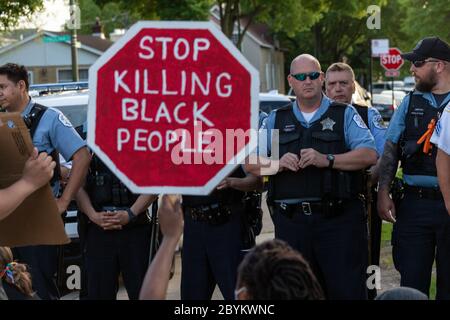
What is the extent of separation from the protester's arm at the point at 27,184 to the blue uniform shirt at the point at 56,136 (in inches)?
50.6

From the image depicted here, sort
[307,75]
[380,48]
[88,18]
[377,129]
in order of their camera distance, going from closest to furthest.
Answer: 1. [307,75]
2. [377,129]
3. [380,48]
4. [88,18]

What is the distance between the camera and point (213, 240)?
592 cm

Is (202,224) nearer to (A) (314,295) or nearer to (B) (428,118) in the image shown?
(B) (428,118)

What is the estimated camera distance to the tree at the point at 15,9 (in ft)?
60.0

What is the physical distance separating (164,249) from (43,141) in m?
2.48

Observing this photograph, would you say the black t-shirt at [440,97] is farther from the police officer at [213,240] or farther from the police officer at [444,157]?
the police officer at [213,240]

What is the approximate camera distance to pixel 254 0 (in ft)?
131

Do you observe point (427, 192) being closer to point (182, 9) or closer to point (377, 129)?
point (377, 129)

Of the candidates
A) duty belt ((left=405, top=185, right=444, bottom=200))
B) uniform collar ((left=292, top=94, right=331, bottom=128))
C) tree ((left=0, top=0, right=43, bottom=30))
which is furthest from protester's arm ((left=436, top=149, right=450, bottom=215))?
tree ((left=0, top=0, right=43, bottom=30))

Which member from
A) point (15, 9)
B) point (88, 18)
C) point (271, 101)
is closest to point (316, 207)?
point (271, 101)

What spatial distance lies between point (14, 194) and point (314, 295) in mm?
1807

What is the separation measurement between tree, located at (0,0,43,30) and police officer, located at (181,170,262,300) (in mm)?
13220

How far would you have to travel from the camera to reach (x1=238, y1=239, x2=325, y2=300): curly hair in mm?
3316

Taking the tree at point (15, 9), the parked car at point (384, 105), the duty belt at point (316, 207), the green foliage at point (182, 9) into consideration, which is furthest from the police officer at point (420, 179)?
the parked car at point (384, 105)
